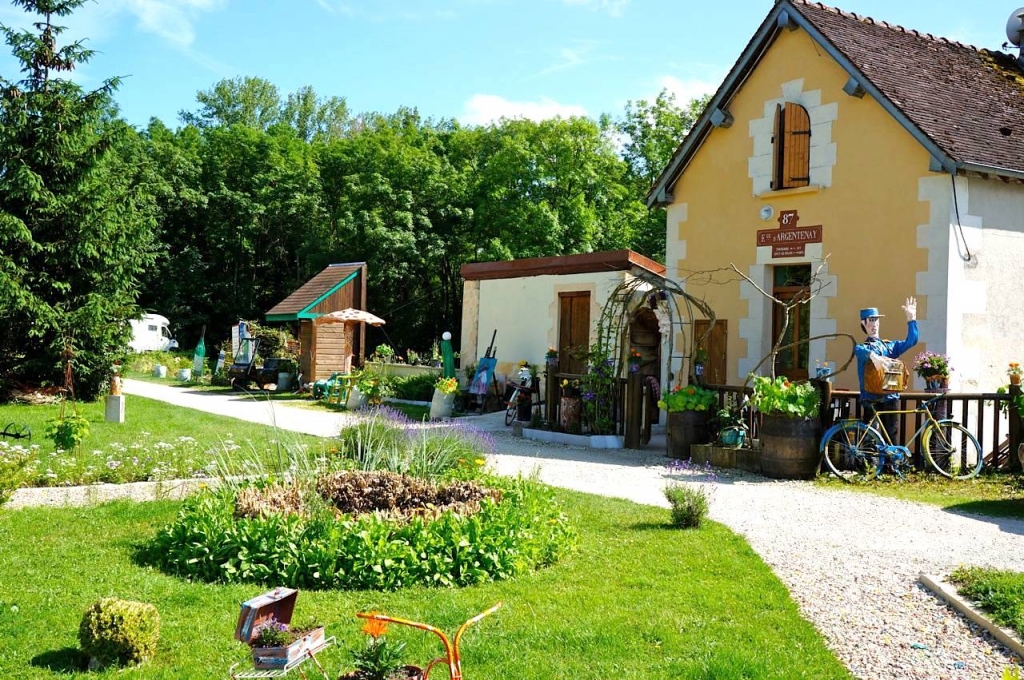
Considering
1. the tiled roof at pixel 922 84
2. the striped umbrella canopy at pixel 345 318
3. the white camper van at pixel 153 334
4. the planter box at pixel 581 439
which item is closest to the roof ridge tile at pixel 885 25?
the tiled roof at pixel 922 84

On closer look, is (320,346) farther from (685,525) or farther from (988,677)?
(988,677)

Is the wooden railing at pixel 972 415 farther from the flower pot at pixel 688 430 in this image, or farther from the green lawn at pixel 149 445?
the green lawn at pixel 149 445

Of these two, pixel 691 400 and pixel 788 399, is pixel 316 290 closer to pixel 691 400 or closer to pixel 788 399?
pixel 691 400

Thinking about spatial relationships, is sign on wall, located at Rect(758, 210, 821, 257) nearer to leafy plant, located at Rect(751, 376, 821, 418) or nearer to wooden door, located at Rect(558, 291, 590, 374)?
leafy plant, located at Rect(751, 376, 821, 418)

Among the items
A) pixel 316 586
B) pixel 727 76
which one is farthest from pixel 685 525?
pixel 727 76

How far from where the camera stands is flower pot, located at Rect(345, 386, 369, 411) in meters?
19.5

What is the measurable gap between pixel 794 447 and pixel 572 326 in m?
7.33

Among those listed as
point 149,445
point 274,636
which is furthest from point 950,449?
→ point 149,445

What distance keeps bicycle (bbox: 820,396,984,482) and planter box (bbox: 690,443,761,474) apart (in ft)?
2.99

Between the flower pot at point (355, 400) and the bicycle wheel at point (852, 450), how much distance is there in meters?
10.8

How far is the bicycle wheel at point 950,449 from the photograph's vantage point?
11.0m

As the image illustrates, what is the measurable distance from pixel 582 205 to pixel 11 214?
2045 centimetres

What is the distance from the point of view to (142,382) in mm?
26984

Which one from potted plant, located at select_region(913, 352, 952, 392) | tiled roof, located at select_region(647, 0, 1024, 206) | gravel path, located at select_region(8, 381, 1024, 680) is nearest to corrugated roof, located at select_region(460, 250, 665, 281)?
tiled roof, located at select_region(647, 0, 1024, 206)
